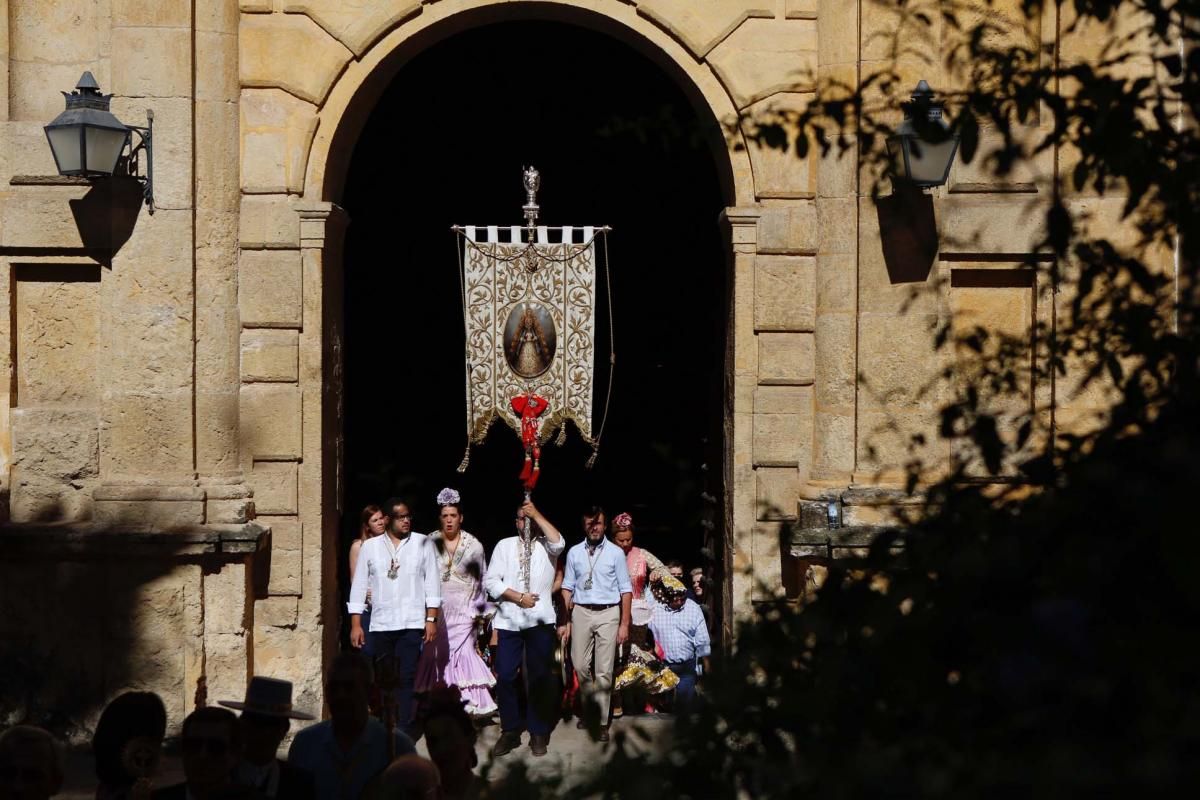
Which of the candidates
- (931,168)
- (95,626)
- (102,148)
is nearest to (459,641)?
(95,626)

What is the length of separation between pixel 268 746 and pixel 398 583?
437cm

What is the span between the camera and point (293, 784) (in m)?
4.60

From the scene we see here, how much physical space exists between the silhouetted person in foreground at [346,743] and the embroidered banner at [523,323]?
475cm

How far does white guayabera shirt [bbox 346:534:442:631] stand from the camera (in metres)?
9.05

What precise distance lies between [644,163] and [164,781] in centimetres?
733

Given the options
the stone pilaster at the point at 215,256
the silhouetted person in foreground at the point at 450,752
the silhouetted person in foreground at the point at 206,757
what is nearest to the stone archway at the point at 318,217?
the stone pilaster at the point at 215,256

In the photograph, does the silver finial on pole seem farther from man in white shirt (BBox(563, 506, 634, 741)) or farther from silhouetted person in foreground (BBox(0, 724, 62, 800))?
silhouetted person in foreground (BBox(0, 724, 62, 800))

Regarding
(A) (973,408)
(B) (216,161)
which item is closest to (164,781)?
(B) (216,161)

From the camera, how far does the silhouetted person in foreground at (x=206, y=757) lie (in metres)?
4.34

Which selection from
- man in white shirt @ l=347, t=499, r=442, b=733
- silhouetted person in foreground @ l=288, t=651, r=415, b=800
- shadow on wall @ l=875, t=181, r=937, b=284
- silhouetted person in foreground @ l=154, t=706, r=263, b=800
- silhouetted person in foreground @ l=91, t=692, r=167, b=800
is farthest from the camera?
man in white shirt @ l=347, t=499, r=442, b=733

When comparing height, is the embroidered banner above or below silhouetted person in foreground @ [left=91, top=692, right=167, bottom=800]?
above

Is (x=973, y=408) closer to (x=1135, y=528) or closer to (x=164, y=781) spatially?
(x=1135, y=528)

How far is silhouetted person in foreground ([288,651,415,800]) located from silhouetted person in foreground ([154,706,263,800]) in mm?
455

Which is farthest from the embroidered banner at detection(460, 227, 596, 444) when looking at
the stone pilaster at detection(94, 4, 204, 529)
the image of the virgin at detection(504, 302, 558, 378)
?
the stone pilaster at detection(94, 4, 204, 529)
